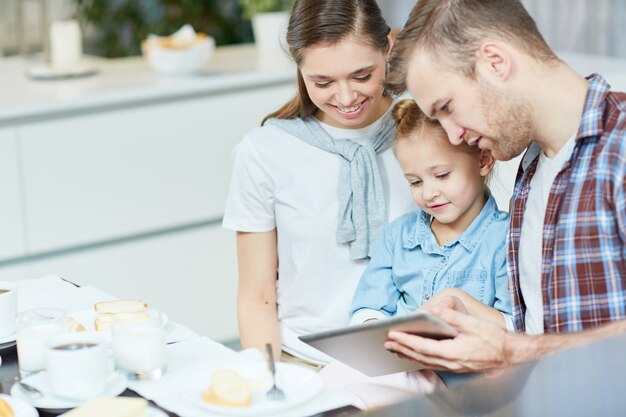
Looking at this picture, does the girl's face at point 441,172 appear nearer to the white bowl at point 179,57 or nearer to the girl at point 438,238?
the girl at point 438,238

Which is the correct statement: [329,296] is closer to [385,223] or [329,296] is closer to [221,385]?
[385,223]

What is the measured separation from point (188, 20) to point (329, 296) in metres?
2.55

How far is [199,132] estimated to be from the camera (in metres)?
3.18

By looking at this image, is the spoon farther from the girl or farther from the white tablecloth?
the girl

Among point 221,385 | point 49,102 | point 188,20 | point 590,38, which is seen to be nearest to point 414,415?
point 221,385

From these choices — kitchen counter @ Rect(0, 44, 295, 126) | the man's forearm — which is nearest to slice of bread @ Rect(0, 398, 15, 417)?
the man's forearm

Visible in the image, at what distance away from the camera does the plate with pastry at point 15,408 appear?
1.18 m

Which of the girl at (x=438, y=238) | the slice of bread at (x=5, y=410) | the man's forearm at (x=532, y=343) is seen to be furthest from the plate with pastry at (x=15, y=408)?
the girl at (x=438, y=238)

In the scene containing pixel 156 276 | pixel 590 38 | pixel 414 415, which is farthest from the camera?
pixel 590 38

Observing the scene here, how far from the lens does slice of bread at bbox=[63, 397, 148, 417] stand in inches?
43.1

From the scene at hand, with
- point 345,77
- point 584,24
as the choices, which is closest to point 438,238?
point 345,77

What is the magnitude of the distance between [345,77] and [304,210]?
0.90 ft

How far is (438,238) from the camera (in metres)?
1.82

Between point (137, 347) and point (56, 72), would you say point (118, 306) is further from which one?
point (56, 72)
